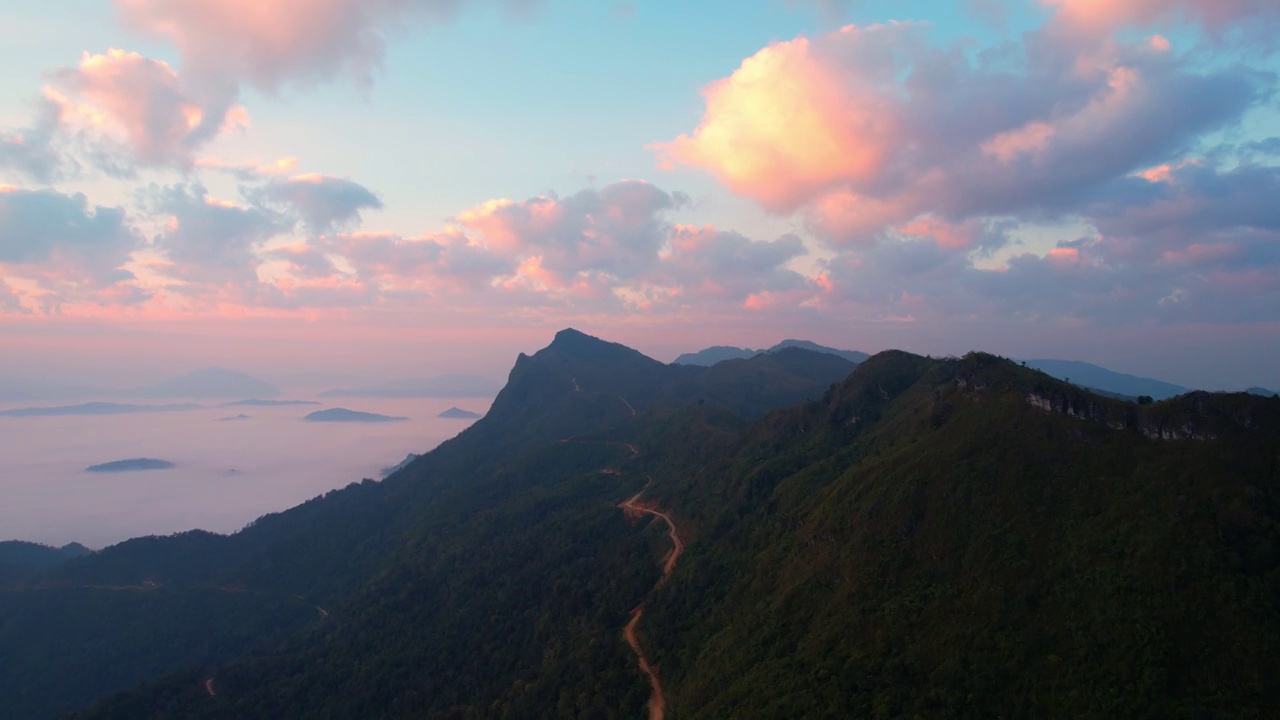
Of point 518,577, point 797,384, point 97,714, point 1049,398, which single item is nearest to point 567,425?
point 797,384

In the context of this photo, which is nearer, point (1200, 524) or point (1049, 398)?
point (1200, 524)

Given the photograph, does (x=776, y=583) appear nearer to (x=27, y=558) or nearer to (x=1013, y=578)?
(x=1013, y=578)

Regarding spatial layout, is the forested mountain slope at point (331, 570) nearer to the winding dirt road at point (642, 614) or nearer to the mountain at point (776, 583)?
the mountain at point (776, 583)

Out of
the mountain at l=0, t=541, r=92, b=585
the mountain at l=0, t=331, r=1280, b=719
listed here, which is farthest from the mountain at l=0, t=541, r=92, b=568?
the mountain at l=0, t=331, r=1280, b=719

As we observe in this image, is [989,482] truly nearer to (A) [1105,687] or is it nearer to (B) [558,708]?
(A) [1105,687]

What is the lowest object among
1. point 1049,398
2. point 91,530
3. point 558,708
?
point 91,530

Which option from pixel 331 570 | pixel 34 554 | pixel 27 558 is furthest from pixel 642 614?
pixel 34 554
